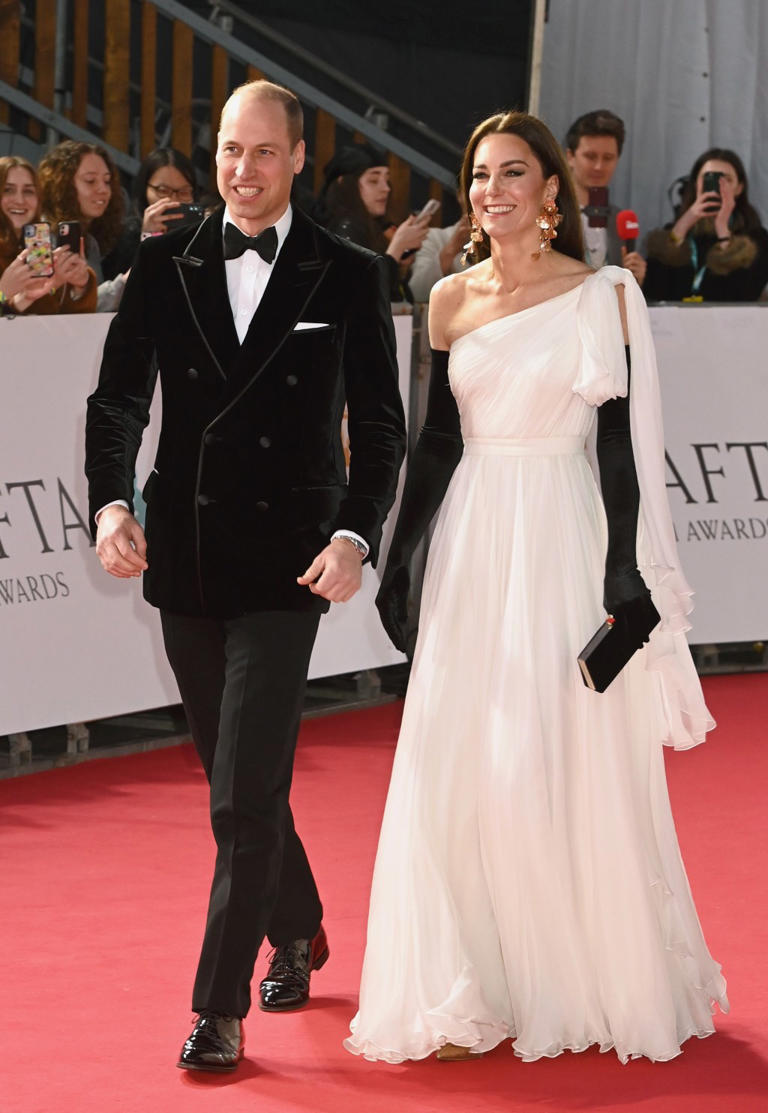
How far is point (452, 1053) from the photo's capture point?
12.0 feet

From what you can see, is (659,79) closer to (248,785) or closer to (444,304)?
(444,304)

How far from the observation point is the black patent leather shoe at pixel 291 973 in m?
3.97

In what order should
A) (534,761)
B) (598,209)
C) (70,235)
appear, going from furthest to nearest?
(598,209), (70,235), (534,761)

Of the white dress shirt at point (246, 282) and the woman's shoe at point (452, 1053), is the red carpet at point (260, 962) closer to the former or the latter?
the woman's shoe at point (452, 1053)

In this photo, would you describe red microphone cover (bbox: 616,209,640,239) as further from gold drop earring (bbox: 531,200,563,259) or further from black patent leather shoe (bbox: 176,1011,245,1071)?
black patent leather shoe (bbox: 176,1011,245,1071)

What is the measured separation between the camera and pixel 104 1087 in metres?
3.54

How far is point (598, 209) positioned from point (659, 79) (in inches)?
73.7

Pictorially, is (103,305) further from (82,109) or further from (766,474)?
(82,109)

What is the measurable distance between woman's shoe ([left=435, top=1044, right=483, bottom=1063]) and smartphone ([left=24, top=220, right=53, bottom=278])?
10.9 ft

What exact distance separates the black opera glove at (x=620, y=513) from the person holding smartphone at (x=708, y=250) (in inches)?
185

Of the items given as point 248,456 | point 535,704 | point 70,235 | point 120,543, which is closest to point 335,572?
point 248,456

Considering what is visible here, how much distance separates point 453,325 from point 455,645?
2.20 ft

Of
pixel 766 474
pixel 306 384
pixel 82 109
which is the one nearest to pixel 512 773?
pixel 306 384

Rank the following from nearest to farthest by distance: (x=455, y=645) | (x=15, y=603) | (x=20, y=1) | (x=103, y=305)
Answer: (x=455, y=645), (x=15, y=603), (x=103, y=305), (x=20, y=1)
